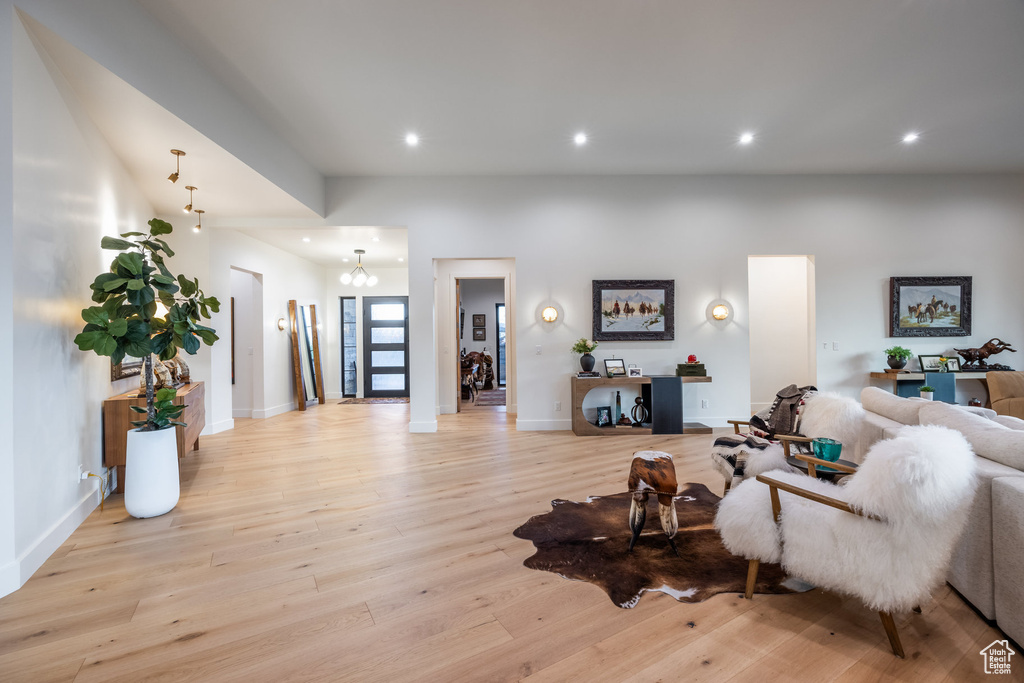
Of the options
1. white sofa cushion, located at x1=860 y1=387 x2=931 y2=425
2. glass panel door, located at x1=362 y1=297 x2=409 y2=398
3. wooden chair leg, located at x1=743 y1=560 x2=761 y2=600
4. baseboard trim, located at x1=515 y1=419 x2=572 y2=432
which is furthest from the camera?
glass panel door, located at x1=362 y1=297 x2=409 y2=398

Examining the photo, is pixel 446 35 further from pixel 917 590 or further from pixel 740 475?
pixel 917 590

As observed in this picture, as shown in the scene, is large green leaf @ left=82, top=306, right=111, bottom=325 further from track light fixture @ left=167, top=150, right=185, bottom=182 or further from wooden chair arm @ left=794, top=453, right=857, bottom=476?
wooden chair arm @ left=794, top=453, right=857, bottom=476

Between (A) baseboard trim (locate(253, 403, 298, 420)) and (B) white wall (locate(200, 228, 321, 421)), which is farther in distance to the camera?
(A) baseboard trim (locate(253, 403, 298, 420))

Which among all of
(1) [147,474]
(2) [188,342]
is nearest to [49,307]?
(2) [188,342]

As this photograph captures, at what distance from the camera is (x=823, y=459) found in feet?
8.65

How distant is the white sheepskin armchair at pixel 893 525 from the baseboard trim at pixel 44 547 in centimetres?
378

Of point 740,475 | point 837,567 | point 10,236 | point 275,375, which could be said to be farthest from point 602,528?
point 275,375

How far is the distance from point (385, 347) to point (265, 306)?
2.81 m

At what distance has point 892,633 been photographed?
1747 millimetres

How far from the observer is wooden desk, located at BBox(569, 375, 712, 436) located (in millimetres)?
5676

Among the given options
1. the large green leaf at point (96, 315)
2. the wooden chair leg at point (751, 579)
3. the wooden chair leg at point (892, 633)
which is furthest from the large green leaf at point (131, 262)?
the wooden chair leg at point (892, 633)

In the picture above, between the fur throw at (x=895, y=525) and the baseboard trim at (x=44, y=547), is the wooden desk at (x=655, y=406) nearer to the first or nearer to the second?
Result: the fur throw at (x=895, y=525)

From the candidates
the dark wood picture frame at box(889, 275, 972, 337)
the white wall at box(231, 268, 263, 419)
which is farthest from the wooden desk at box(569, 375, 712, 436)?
the white wall at box(231, 268, 263, 419)

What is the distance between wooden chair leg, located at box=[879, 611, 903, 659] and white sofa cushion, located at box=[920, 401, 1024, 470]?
0.94 m
